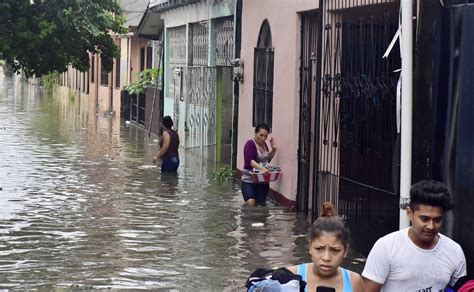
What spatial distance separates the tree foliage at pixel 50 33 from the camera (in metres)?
16.3

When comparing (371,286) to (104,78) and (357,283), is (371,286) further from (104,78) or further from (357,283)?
(104,78)

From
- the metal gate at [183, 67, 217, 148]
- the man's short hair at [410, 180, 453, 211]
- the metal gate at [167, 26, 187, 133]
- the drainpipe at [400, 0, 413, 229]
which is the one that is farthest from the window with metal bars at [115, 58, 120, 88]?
the man's short hair at [410, 180, 453, 211]

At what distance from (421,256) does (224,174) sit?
14.6 meters

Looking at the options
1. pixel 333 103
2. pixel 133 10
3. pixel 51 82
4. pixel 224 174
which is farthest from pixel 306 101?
pixel 51 82

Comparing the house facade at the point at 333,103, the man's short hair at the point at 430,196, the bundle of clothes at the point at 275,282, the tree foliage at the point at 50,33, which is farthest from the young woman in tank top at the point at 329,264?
the tree foliage at the point at 50,33

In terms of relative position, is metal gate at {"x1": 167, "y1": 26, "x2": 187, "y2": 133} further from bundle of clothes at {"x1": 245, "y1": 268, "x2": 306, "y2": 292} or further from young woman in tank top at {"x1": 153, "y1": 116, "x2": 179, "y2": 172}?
bundle of clothes at {"x1": 245, "y1": 268, "x2": 306, "y2": 292}

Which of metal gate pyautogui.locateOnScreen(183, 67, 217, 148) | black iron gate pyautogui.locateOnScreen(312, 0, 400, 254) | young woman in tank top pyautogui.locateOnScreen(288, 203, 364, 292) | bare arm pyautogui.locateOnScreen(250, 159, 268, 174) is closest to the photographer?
young woman in tank top pyautogui.locateOnScreen(288, 203, 364, 292)

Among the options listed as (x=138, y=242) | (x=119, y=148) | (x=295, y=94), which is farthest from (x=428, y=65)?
(x=119, y=148)

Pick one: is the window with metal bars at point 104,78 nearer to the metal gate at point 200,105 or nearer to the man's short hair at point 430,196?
the metal gate at point 200,105

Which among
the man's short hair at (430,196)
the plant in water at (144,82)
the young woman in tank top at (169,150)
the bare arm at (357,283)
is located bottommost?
the young woman in tank top at (169,150)

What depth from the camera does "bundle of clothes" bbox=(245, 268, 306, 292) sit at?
5008mm

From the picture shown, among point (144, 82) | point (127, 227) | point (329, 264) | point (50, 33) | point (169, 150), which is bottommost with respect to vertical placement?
point (127, 227)

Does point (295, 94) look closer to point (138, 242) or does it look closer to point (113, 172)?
point (138, 242)

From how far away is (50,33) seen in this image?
16688 millimetres
